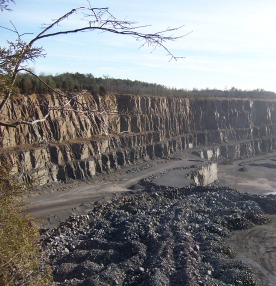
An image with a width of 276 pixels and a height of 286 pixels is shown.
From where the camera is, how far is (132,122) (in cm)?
5484

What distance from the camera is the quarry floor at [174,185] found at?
24297mm

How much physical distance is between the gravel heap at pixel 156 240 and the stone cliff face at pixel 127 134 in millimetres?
5393

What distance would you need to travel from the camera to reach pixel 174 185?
4012cm

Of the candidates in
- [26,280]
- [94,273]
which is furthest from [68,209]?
[26,280]

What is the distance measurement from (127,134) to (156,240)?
24.6 m

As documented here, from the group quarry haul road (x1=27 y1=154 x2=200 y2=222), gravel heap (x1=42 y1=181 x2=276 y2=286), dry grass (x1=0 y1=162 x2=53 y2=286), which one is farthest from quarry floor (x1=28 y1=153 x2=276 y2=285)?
dry grass (x1=0 y1=162 x2=53 y2=286)

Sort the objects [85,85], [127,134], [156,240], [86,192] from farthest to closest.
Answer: [85,85], [127,134], [86,192], [156,240]

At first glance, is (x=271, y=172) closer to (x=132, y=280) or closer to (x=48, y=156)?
(x=48, y=156)

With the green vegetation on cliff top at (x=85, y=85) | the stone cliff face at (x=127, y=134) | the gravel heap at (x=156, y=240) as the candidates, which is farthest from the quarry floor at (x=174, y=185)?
the green vegetation on cliff top at (x=85, y=85)

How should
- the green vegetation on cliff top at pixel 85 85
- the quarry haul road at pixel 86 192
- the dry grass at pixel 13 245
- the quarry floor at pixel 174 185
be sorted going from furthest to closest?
the green vegetation on cliff top at pixel 85 85 → the quarry haul road at pixel 86 192 → the quarry floor at pixel 174 185 → the dry grass at pixel 13 245

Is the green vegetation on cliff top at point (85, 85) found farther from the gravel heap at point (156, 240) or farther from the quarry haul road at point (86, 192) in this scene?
the gravel heap at point (156, 240)

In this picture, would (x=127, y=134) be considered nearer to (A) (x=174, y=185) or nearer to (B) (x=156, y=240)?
(A) (x=174, y=185)

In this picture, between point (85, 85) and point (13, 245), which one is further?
point (85, 85)

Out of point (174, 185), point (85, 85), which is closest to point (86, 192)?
point (174, 185)
